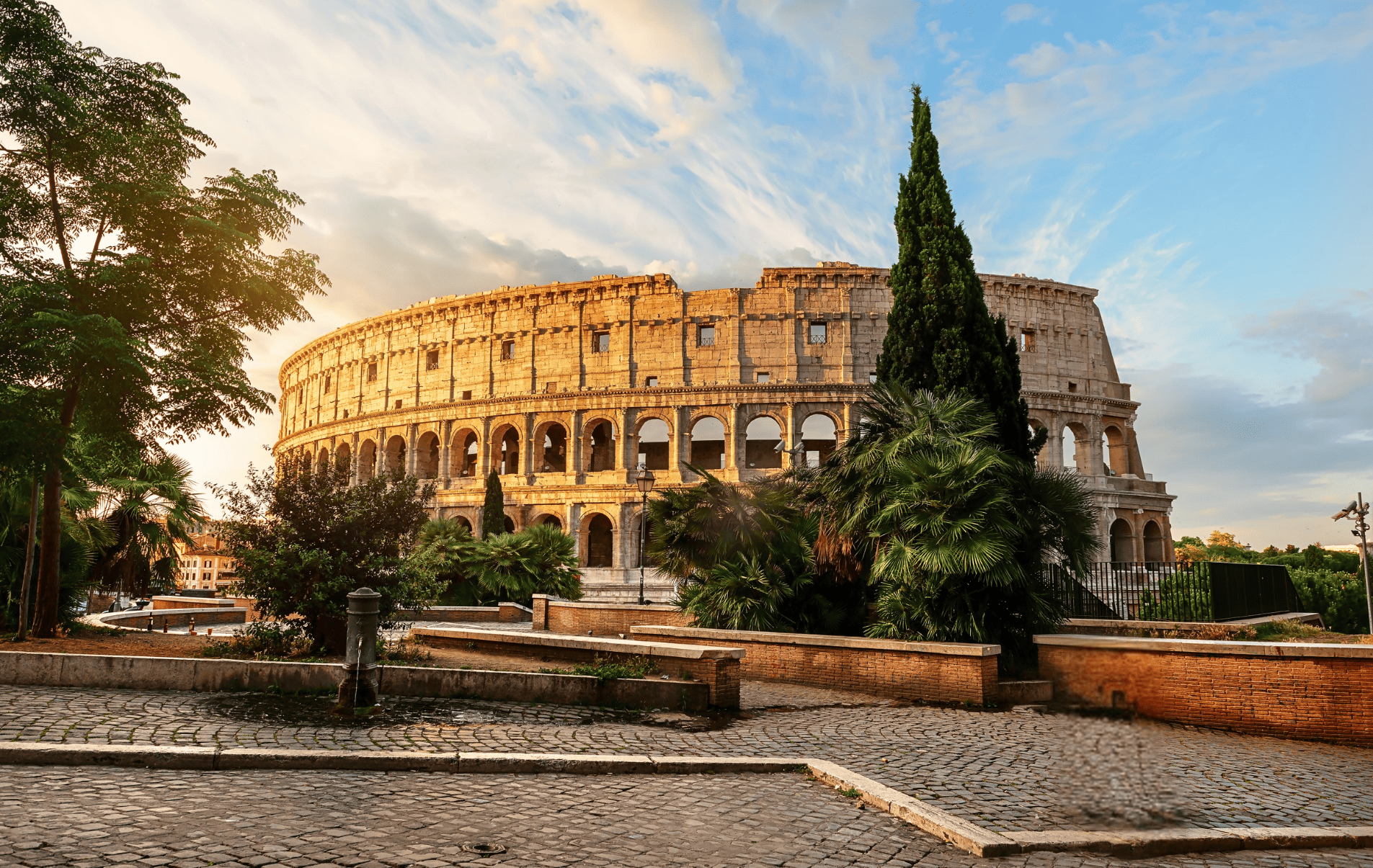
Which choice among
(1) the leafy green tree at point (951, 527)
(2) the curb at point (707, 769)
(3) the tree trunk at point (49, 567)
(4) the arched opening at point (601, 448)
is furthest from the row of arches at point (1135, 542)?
(3) the tree trunk at point (49, 567)

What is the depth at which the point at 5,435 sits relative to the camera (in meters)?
11.1

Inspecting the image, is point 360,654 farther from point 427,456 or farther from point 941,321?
point 427,456

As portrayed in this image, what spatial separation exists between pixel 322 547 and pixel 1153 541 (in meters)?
47.2

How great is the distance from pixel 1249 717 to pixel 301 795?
9.19 metres

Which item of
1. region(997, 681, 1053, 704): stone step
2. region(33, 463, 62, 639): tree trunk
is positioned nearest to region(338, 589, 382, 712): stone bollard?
region(997, 681, 1053, 704): stone step

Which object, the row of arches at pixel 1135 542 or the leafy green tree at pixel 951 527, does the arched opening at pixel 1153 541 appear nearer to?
the row of arches at pixel 1135 542

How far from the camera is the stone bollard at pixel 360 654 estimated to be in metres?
8.20

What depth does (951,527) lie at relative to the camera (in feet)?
36.4

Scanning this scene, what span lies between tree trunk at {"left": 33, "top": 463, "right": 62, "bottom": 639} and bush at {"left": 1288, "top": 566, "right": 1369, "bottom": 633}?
2773cm

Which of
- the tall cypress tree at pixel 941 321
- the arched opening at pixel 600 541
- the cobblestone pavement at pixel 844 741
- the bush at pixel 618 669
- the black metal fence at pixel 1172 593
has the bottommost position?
the cobblestone pavement at pixel 844 741

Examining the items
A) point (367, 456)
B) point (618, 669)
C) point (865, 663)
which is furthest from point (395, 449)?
point (618, 669)

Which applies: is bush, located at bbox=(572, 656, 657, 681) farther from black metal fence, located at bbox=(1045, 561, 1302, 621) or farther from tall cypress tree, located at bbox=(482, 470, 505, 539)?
tall cypress tree, located at bbox=(482, 470, 505, 539)

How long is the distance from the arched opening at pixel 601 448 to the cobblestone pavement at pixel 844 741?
37174 mm

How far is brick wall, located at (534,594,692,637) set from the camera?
17.8 metres
